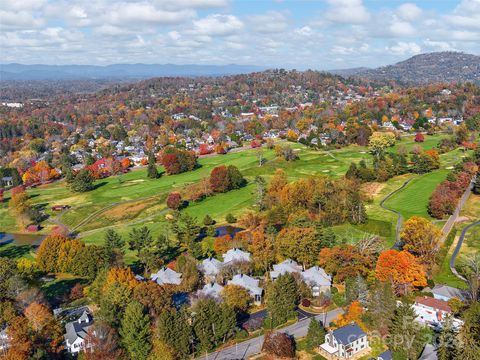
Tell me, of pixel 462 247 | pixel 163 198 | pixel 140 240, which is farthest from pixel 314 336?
pixel 163 198

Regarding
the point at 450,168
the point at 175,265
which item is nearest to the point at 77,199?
the point at 175,265

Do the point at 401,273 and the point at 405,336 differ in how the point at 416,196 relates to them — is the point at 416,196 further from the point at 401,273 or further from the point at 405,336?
the point at 405,336

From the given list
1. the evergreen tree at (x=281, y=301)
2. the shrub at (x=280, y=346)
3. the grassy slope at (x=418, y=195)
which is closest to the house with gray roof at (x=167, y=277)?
the evergreen tree at (x=281, y=301)

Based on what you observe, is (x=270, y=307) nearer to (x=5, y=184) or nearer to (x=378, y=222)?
(x=378, y=222)

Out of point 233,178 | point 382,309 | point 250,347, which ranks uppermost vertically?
point 382,309

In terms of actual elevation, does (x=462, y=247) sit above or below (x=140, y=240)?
above

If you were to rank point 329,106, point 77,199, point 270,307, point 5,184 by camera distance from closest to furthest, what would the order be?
point 270,307, point 77,199, point 5,184, point 329,106
